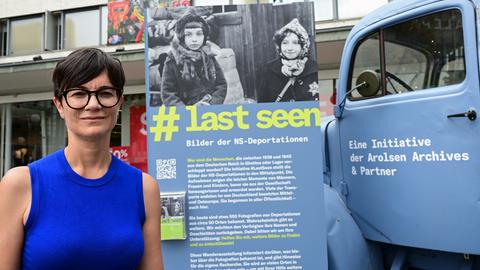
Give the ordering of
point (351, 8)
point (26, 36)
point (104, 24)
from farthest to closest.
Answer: point (26, 36) → point (104, 24) → point (351, 8)

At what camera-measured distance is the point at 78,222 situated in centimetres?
131

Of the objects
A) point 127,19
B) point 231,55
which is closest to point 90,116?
point 231,55

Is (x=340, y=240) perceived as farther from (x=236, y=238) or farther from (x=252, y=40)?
(x=252, y=40)

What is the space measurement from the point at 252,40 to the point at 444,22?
1147mm

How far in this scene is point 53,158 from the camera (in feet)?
4.58

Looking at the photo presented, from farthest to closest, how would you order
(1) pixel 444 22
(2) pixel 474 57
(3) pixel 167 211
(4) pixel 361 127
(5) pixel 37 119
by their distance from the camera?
1. (5) pixel 37 119
2. (4) pixel 361 127
3. (3) pixel 167 211
4. (1) pixel 444 22
5. (2) pixel 474 57

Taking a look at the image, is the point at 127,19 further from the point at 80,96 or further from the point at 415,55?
the point at 80,96

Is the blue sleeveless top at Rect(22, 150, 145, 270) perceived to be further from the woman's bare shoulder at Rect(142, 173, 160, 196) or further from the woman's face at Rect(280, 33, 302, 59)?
the woman's face at Rect(280, 33, 302, 59)

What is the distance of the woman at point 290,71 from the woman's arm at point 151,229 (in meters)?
1.48

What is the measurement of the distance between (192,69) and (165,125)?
404mm

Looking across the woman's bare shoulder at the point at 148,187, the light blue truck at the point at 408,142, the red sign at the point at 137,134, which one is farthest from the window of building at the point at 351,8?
the woman's bare shoulder at the point at 148,187

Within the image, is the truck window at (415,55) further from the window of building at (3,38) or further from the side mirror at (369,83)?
the window of building at (3,38)

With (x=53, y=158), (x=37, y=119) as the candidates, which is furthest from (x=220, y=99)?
(x=37, y=119)

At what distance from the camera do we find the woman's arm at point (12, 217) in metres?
1.26
